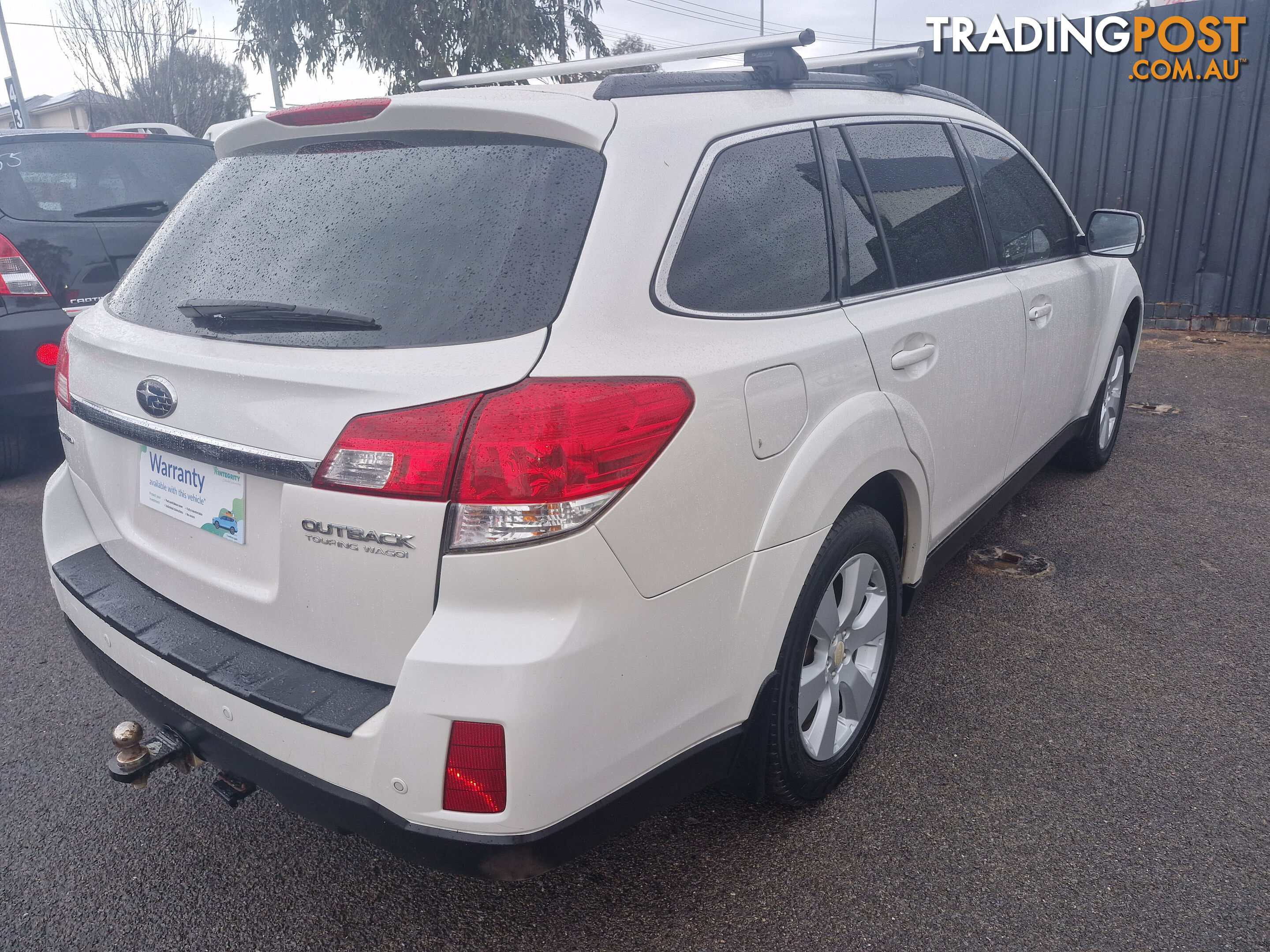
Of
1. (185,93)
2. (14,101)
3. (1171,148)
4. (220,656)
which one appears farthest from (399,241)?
(14,101)

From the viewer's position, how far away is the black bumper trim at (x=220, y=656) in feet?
5.24

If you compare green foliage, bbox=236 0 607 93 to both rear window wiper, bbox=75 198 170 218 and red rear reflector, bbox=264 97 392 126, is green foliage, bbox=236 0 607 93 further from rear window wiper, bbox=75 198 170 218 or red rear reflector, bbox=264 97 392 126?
red rear reflector, bbox=264 97 392 126

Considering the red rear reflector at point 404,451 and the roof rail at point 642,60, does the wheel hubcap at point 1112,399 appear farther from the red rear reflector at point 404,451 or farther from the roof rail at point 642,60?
the red rear reflector at point 404,451

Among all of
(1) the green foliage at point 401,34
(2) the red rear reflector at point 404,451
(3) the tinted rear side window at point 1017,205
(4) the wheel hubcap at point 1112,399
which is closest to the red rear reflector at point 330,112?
(2) the red rear reflector at point 404,451

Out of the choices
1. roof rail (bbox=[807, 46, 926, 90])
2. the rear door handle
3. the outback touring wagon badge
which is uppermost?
roof rail (bbox=[807, 46, 926, 90])

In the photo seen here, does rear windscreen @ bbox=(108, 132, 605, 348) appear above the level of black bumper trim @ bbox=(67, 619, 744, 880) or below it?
above

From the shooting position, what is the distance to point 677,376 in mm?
1640

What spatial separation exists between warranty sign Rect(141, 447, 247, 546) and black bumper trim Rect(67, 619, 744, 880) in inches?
14.7

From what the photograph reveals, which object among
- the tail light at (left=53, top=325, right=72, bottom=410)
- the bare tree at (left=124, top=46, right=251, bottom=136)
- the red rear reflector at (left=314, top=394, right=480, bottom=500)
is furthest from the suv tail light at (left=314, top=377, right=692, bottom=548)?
the bare tree at (left=124, top=46, right=251, bottom=136)

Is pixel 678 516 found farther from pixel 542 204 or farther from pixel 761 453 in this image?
pixel 542 204

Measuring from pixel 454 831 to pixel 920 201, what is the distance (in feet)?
6.96

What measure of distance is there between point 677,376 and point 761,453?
0.27m

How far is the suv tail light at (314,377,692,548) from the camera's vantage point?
148cm

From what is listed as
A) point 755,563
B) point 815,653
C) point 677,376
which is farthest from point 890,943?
point 677,376
